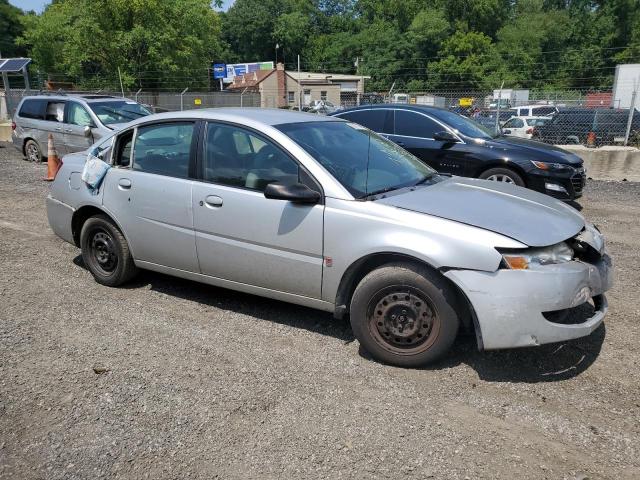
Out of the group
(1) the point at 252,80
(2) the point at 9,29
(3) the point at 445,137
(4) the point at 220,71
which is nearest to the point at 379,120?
(3) the point at 445,137

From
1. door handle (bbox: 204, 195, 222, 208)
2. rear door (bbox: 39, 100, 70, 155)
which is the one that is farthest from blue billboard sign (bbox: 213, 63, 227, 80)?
door handle (bbox: 204, 195, 222, 208)

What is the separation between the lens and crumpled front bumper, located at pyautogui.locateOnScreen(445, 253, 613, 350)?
322cm

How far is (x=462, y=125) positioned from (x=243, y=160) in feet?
18.3

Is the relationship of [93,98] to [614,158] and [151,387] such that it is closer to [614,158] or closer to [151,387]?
[151,387]

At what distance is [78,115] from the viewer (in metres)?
12.0

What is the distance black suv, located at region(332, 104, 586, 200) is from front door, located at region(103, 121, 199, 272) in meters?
4.88

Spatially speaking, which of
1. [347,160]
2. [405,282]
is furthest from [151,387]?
[347,160]

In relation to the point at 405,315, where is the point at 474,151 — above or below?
above

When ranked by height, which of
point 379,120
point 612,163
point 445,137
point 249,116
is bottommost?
point 612,163

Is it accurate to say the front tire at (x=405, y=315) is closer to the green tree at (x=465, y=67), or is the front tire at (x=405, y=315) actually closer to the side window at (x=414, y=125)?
the side window at (x=414, y=125)

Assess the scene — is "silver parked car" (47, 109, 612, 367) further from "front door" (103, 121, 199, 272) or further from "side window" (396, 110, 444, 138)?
"side window" (396, 110, 444, 138)

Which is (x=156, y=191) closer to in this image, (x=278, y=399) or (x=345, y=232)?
→ (x=345, y=232)

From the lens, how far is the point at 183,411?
3195 millimetres

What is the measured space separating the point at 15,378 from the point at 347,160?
2.72 metres
